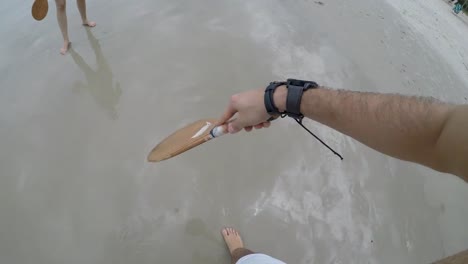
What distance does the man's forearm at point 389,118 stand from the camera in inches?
36.4

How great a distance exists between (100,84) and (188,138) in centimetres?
136

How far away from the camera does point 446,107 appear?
896mm

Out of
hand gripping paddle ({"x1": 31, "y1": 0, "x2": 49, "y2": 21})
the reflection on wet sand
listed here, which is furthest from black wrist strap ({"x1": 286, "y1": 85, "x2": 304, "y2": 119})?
hand gripping paddle ({"x1": 31, "y1": 0, "x2": 49, "y2": 21})

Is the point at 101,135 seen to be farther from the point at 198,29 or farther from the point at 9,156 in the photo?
the point at 198,29

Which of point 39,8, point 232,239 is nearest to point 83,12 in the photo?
point 39,8

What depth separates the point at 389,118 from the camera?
39.1 inches

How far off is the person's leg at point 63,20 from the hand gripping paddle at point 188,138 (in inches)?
68.0

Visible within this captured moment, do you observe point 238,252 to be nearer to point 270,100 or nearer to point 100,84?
point 270,100

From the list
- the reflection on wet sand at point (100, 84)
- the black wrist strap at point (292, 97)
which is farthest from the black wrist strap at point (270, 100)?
the reflection on wet sand at point (100, 84)

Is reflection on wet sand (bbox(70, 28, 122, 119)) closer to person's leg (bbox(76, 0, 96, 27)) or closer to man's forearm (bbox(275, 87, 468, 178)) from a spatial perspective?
person's leg (bbox(76, 0, 96, 27))

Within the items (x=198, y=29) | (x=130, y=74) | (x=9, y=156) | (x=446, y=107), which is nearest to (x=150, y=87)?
(x=130, y=74)

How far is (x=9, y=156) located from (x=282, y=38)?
215 centimetres

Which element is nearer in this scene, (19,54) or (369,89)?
(369,89)

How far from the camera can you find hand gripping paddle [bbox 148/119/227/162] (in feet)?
4.55
